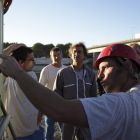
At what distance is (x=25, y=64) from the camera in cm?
507

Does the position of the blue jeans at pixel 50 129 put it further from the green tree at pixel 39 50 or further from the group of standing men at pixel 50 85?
the green tree at pixel 39 50

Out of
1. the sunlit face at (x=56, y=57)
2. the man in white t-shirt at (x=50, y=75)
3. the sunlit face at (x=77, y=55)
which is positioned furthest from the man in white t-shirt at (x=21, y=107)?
the sunlit face at (x=56, y=57)

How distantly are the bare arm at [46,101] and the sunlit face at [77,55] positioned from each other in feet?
14.0

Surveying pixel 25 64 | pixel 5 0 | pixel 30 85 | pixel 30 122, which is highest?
pixel 5 0

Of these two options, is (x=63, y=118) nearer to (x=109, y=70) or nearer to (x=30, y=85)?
(x=30, y=85)

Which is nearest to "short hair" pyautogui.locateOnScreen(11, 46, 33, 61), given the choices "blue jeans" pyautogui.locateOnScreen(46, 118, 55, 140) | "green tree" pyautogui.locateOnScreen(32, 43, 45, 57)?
"blue jeans" pyautogui.locateOnScreen(46, 118, 55, 140)

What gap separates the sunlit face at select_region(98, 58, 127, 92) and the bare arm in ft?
1.49

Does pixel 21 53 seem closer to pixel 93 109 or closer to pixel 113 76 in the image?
pixel 113 76

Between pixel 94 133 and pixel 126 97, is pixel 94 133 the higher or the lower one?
the lower one

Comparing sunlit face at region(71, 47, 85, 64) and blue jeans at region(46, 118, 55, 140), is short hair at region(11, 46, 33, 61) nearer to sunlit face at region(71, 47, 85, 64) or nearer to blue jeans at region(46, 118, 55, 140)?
sunlit face at region(71, 47, 85, 64)

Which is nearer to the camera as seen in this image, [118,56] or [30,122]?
[118,56]

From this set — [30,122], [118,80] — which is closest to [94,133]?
[118,80]

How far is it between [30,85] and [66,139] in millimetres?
3896

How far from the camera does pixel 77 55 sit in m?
6.42
